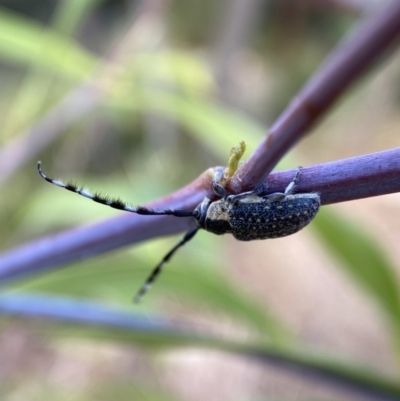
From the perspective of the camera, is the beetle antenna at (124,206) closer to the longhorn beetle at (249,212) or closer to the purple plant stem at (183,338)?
the longhorn beetle at (249,212)

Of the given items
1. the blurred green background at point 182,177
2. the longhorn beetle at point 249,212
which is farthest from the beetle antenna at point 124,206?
the blurred green background at point 182,177

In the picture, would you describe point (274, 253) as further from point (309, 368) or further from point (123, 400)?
point (309, 368)

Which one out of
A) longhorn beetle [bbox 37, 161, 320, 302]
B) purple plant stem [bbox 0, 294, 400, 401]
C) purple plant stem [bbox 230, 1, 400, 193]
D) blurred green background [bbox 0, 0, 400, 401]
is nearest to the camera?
purple plant stem [bbox 230, 1, 400, 193]

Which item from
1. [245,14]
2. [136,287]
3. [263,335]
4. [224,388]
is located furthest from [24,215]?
[224,388]

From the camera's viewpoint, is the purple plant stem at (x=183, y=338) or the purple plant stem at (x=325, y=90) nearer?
the purple plant stem at (x=325, y=90)

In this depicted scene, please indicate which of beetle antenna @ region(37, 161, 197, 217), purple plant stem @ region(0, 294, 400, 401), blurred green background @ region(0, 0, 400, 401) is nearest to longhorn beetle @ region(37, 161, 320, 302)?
beetle antenna @ region(37, 161, 197, 217)

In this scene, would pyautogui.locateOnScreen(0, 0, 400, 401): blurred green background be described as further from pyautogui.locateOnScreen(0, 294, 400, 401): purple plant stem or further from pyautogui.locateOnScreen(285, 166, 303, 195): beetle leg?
pyautogui.locateOnScreen(285, 166, 303, 195): beetle leg
